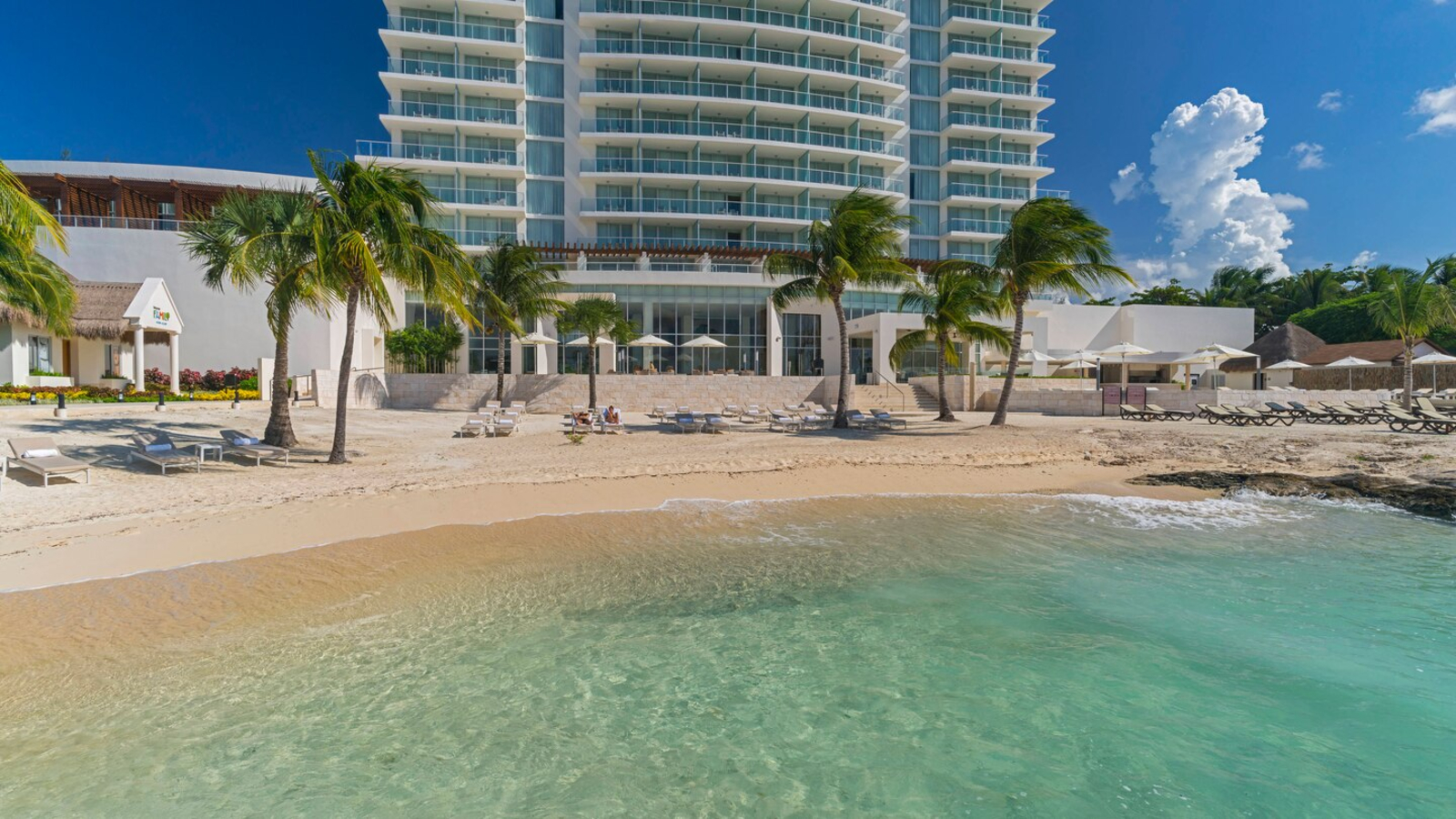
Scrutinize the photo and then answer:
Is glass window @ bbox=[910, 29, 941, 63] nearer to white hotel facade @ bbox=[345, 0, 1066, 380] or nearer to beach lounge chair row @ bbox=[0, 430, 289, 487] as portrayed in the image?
white hotel facade @ bbox=[345, 0, 1066, 380]

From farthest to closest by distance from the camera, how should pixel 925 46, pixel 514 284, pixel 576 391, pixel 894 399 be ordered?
pixel 925 46
pixel 894 399
pixel 576 391
pixel 514 284

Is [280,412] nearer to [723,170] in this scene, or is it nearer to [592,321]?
[592,321]

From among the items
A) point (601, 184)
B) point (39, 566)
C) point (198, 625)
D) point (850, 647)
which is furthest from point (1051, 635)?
point (601, 184)

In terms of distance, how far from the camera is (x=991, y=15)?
160 ft

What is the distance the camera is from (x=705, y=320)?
35.6 meters

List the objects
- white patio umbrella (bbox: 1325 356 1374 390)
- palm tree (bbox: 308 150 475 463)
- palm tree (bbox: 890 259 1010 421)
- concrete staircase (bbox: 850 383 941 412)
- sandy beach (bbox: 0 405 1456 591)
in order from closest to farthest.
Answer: sandy beach (bbox: 0 405 1456 591)
palm tree (bbox: 308 150 475 463)
palm tree (bbox: 890 259 1010 421)
concrete staircase (bbox: 850 383 941 412)
white patio umbrella (bbox: 1325 356 1374 390)

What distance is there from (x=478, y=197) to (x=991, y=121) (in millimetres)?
36988

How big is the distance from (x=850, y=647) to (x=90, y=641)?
625 centimetres

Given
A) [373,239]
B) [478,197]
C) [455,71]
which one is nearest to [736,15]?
[455,71]

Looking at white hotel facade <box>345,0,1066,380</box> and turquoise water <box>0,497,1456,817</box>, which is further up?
white hotel facade <box>345,0,1066,380</box>

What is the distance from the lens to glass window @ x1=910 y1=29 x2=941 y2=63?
1924 inches

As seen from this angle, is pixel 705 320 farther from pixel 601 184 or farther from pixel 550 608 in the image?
pixel 550 608

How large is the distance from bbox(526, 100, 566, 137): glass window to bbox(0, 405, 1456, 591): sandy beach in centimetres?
2849

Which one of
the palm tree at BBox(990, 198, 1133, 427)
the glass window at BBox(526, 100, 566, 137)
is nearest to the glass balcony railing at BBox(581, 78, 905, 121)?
the glass window at BBox(526, 100, 566, 137)
